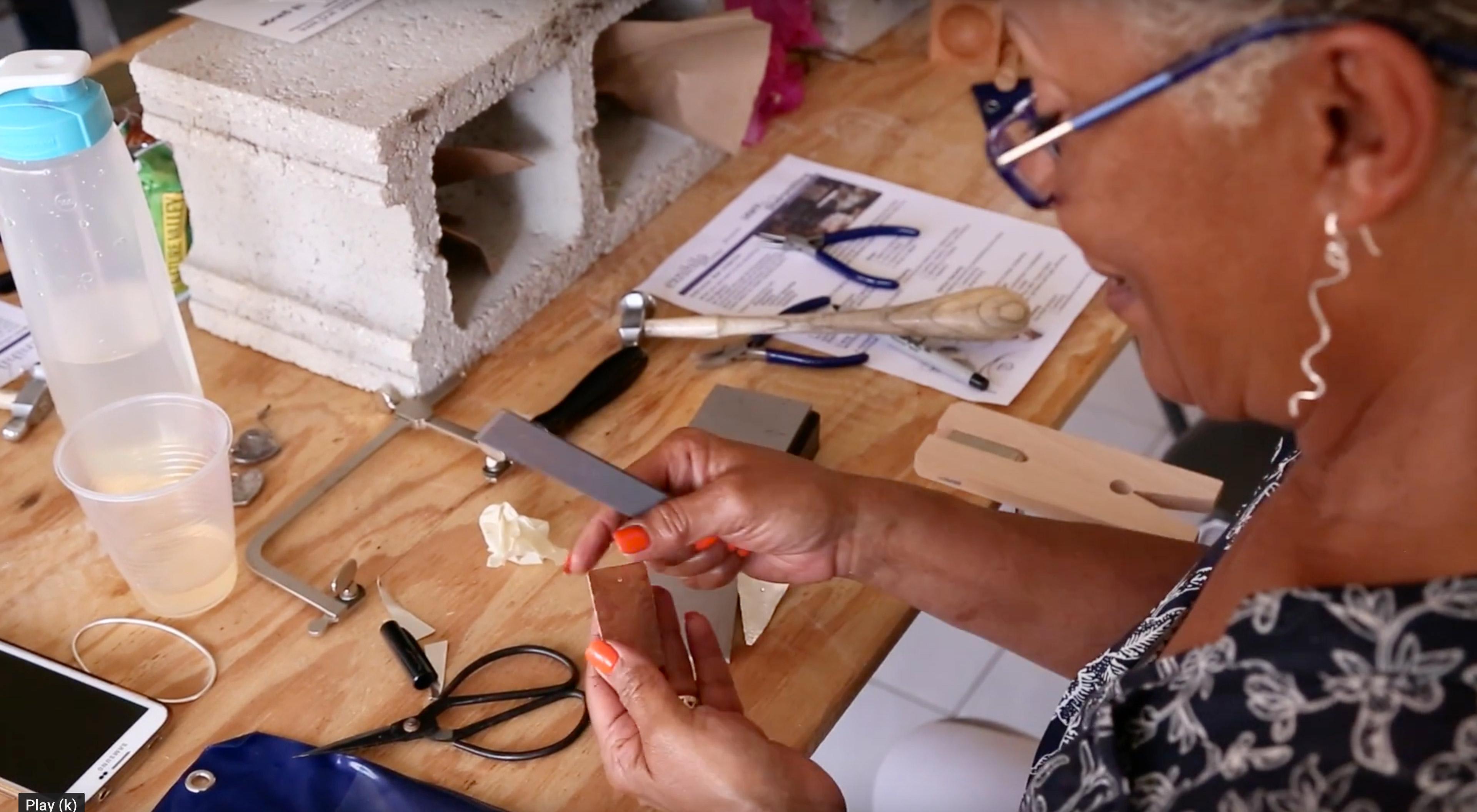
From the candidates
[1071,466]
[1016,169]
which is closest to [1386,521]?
[1016,169]

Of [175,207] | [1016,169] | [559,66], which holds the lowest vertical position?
[175,207]

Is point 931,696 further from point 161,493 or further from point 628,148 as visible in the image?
point 161,493

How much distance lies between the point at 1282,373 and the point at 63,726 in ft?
2.42

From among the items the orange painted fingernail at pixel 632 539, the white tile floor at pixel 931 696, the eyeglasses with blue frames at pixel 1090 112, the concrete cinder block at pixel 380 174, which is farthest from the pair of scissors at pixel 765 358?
the white tile floor at pixel 931 696

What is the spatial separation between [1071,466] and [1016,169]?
386 mm

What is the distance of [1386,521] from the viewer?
63 cm

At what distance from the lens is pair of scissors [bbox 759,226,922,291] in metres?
1.20

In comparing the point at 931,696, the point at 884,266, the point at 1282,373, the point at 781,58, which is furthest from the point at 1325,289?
the point at 931,696

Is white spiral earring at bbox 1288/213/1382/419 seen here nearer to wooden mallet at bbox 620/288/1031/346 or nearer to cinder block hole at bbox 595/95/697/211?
wooden mallet at bbox 620/288/1031/346

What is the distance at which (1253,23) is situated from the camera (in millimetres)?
521

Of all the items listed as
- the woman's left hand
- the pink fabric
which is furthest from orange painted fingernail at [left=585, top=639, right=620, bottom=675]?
the pink fabric

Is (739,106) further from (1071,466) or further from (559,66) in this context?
(1071,466)

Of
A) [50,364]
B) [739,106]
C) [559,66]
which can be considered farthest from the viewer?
[739,106]

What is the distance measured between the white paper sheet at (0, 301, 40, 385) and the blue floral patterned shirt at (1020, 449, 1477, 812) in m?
0.91
